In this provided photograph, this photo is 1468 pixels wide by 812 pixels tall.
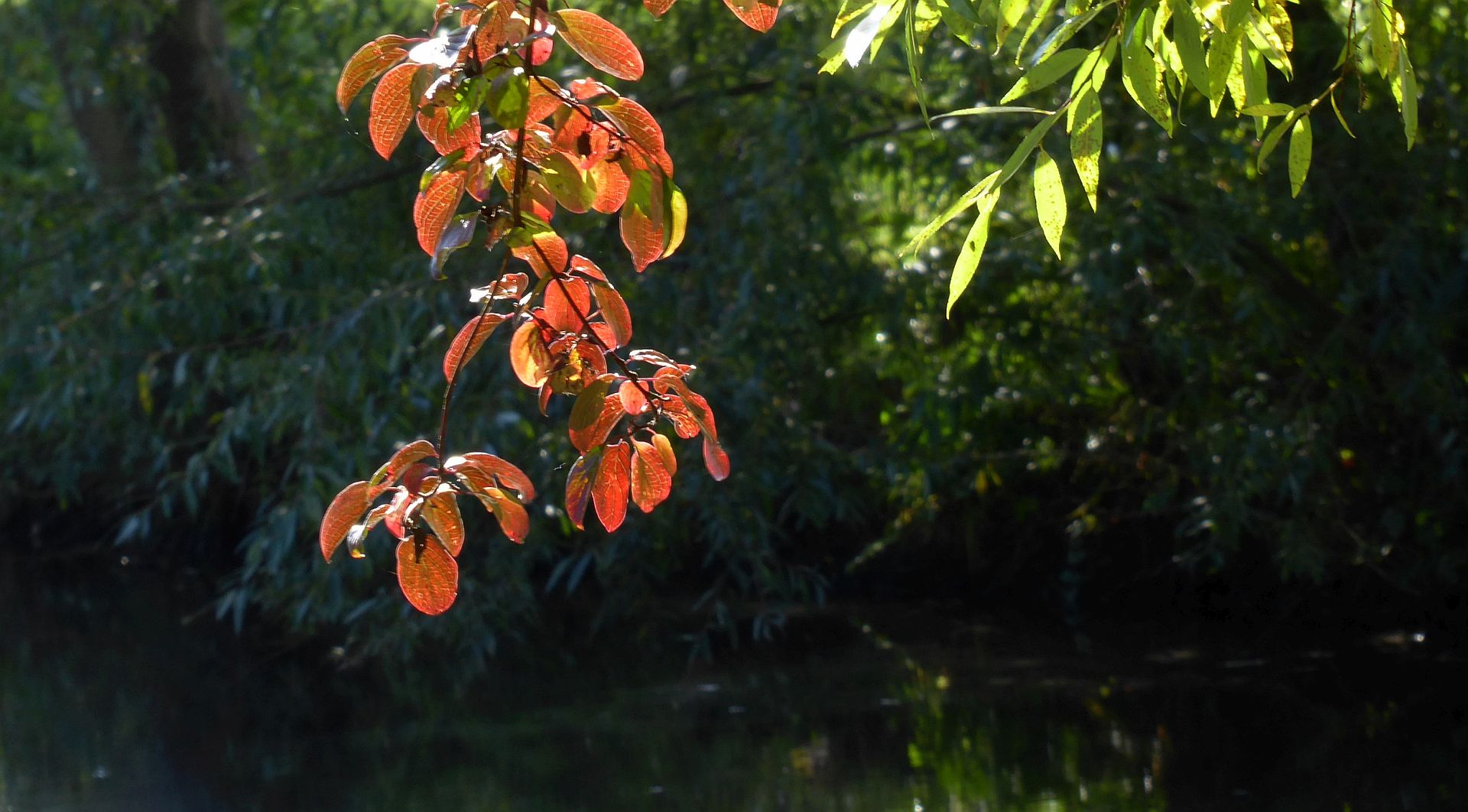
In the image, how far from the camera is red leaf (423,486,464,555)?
1108 millimetres

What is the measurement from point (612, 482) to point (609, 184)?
233 mm

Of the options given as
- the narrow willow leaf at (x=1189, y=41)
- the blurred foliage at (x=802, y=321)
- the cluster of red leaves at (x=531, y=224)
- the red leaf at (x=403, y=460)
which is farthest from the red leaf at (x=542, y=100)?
the blurred foliage at (x=802, y=321)

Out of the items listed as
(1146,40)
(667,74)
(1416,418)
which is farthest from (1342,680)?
(1146,40)

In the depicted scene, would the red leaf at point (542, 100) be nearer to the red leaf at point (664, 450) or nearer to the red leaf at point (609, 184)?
the red leaf at point (609, 184)

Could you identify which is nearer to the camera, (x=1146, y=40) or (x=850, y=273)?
(x=1146, y=40)

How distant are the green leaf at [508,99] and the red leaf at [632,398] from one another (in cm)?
24

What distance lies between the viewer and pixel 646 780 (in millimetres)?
3986

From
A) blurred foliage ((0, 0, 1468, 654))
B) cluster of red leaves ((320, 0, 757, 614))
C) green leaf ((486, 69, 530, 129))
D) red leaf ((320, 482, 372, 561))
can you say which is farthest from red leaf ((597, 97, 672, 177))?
blurred foliage ((0, 0, 1468, 654))

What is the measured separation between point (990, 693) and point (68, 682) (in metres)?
3.37

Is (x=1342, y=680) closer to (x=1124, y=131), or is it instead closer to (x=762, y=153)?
(x=1124, y=131)

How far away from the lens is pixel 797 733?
4.32m

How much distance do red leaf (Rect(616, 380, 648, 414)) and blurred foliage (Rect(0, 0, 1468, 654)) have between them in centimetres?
267

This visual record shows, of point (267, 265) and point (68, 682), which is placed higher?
point (267, 265)

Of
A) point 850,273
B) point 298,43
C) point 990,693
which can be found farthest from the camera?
point 298,43
